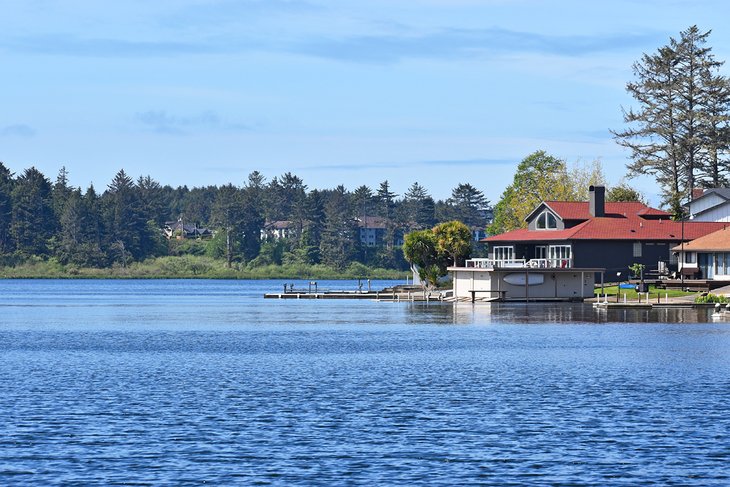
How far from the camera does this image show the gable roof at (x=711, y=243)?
348 ft

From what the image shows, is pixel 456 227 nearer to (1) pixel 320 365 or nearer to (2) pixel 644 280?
(2) pixel 644 280

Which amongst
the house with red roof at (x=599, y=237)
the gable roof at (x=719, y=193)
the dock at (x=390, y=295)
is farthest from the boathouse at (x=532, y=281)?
the gable roof at (x=719, y=193)

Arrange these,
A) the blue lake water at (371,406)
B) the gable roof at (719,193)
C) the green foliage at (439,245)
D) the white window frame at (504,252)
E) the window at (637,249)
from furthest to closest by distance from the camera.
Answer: the green foliage at (439,245) < the gable roof at (719,193) < the white window frame at (504,252) < the window at (637,249) < the blue lake water at (371,406)

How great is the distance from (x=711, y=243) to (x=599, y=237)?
12.0 m

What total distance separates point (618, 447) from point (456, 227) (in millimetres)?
98966

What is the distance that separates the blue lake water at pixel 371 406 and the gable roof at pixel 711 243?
84.1 ft

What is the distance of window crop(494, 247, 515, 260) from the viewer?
12654 cm

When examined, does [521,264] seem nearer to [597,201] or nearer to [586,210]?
[597,201]

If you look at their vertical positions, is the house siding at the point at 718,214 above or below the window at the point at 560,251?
above

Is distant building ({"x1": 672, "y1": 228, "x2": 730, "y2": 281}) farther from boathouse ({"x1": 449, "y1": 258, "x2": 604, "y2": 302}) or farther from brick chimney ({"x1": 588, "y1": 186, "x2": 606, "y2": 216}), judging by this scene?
brick chimney ({"x1": 588, "y1": 186, "x2": 606, "y2": 216})

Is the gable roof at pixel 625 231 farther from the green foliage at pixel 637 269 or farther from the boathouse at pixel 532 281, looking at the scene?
the boathouse at pixel 532 281

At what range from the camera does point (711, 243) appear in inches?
4259

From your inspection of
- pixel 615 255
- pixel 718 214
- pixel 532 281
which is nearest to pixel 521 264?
pixel 532 281

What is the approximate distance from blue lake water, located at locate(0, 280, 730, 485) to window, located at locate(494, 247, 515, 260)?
144 ft
